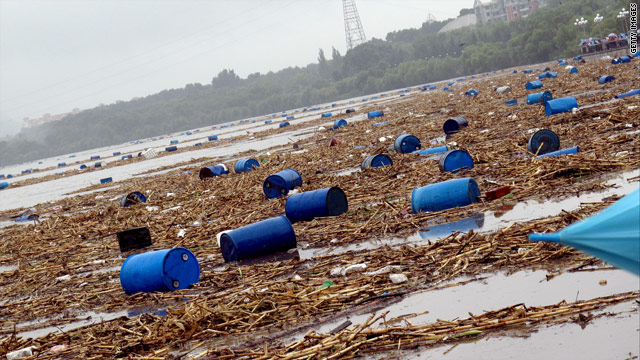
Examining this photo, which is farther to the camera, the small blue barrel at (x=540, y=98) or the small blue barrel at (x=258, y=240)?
the small blue barrel at (x=540, y=98)

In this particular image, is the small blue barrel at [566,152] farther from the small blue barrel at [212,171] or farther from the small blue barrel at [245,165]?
the small blue barrel at [212,171]

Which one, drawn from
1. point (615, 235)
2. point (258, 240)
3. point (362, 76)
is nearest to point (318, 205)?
point (258, 240)

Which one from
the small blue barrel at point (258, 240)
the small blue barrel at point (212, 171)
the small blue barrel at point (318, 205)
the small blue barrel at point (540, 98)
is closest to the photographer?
the small blue barrel at point (258, 240)

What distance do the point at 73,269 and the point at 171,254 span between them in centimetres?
344

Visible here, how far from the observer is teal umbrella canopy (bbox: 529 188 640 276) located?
2.60 metres

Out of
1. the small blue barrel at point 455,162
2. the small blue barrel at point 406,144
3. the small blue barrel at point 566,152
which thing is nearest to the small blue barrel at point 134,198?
the small blue barrel at point 406,144

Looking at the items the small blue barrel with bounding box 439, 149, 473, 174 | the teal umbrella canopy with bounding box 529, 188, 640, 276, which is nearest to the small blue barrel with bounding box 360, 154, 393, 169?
the small blue barrel with bounding box 439, 149, 473, 174

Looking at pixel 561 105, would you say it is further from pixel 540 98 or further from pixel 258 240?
pixel 258 240

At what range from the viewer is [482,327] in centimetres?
477

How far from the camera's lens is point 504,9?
644ft

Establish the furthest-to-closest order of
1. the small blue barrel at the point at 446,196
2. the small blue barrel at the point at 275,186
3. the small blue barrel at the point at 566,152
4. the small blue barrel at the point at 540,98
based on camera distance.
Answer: the small blue barrel at the point at 540,98
the small blue barrel at the point at 275,186
the small blue barrel at the point at 566,152
the small blue barrel at the point at 446,196

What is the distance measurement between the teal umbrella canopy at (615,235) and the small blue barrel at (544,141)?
9039 mm

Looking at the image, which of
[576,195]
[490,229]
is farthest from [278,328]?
[576,195]

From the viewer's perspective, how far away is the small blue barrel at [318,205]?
10289 millimetres
